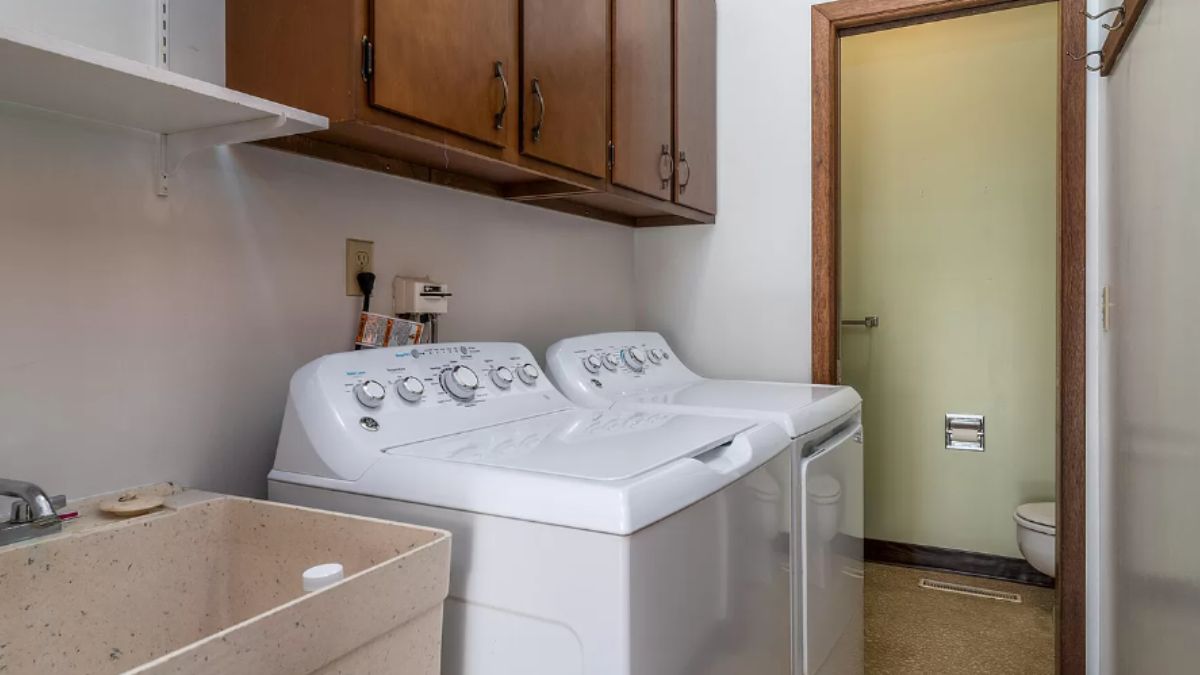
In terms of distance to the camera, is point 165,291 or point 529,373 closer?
point 165,291

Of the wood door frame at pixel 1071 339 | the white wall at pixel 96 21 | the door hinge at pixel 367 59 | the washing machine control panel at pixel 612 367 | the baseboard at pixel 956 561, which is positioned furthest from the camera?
the baseboard at pixel 956 561

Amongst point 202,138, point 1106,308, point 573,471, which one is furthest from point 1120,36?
point 202,138

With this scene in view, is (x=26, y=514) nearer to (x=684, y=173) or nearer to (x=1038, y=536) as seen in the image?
(x=684, y=173)

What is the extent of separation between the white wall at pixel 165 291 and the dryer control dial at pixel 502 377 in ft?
0.92

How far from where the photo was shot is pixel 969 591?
2.92 meters

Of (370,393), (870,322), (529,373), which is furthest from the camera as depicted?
(870,322)

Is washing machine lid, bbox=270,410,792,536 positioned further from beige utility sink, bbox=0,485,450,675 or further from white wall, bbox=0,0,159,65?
white wall, bbox=0,0,159,65

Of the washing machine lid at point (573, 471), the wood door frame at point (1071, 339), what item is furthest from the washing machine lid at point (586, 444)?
the wood door frame at point (1071, 339)

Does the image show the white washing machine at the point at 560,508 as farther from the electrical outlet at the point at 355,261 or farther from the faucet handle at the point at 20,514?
the faucet handle at the point at 20,514

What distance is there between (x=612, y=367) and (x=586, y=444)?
2.40 feet

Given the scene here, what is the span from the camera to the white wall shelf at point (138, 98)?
30.9 inches

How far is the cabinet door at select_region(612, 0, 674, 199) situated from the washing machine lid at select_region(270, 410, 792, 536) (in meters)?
0.78

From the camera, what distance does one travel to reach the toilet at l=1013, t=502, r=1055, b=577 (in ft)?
8.57

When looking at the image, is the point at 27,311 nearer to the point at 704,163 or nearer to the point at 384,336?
the point at 384,336
